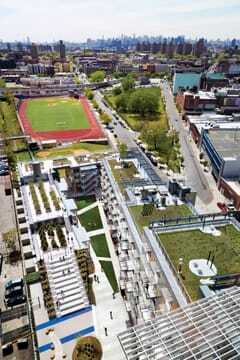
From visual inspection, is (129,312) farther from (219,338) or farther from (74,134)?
(74,134)

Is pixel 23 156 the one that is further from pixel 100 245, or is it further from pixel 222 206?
pixel 222 206

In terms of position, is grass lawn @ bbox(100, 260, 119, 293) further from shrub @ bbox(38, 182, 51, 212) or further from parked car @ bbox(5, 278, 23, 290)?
shrub @ bbox(38, 182, 51, 212)

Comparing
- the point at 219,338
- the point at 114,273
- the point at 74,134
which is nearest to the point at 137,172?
the point at 114,273

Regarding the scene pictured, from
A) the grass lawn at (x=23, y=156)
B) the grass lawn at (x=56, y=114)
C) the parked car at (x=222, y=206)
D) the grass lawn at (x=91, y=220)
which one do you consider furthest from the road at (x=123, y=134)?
the parked car at (x=222, y=206)

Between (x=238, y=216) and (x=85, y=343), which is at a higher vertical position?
(x=238, y=216)

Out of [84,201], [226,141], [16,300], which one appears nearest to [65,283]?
Result: [16,300]

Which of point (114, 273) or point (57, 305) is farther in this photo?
point (114, 273)
